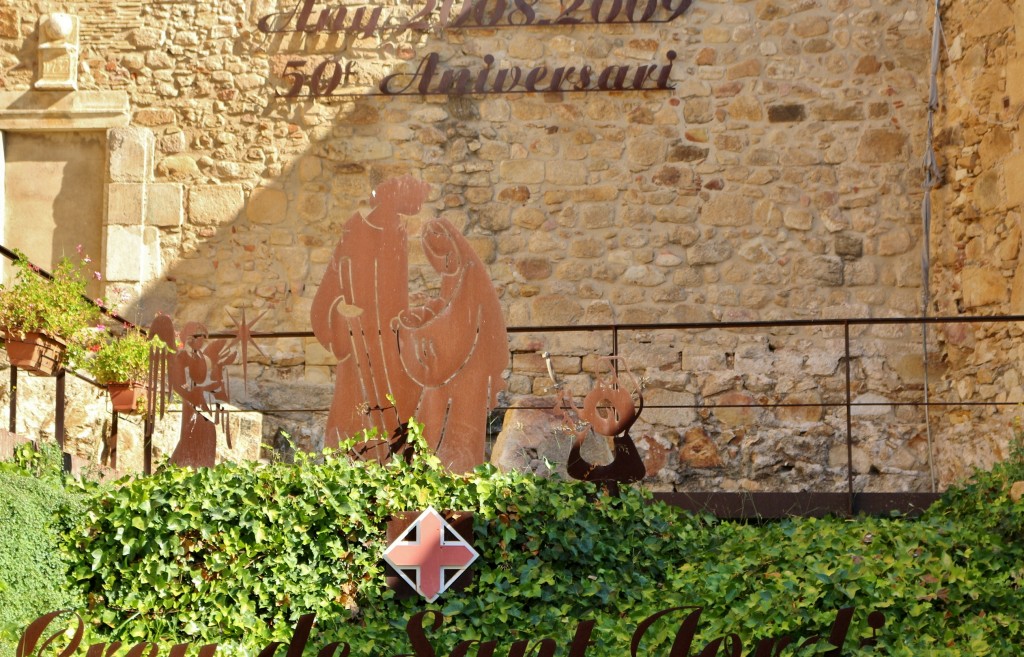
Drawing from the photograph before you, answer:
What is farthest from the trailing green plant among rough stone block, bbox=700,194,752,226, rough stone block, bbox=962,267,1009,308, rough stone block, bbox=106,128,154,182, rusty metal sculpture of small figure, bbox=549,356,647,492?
rough stone block, bbox=962,267,1009,308

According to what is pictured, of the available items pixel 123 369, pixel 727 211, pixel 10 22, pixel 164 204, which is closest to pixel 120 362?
pixel 123 369

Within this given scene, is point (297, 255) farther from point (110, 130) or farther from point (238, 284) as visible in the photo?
point (110, 130)

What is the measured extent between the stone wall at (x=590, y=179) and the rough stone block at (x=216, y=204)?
0.01 meters

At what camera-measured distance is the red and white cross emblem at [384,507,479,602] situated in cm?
457

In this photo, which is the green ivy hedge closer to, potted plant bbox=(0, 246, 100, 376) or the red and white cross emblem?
the red and white cross emblem

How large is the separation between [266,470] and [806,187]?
4.66 meters

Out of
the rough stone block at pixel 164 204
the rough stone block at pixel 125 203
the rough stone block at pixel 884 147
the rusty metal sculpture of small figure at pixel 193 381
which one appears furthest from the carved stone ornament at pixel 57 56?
the rough stone block at pixel 884 147

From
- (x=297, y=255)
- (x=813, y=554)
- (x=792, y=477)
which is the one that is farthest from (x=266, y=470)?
(x=792, y=477)

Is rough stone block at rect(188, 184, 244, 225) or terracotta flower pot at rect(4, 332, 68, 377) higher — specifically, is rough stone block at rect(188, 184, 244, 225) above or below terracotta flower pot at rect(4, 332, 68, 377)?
above

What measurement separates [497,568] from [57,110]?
5346mm

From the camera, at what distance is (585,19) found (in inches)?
327

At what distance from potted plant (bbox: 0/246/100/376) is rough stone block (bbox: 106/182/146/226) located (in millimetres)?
1958

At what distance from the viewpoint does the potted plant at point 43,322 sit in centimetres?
596

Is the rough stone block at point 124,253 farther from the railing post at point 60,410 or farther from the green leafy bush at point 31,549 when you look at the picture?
the green leafy bush at point 31,549
